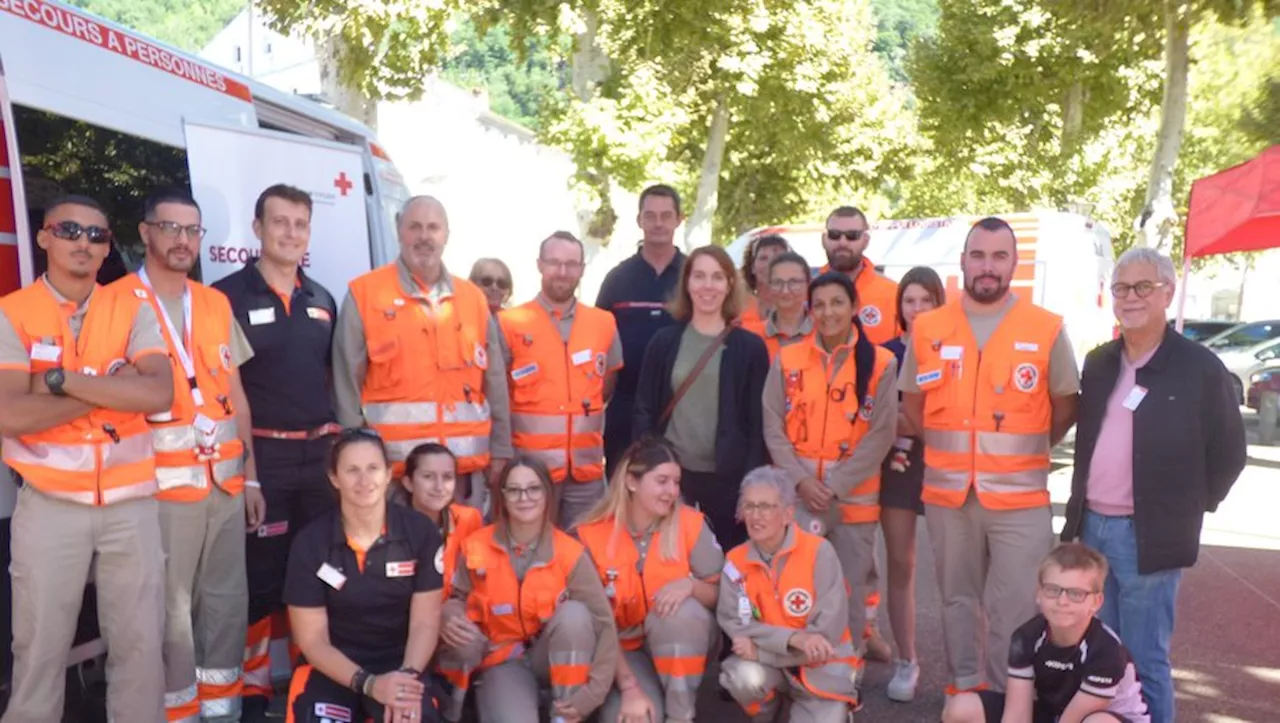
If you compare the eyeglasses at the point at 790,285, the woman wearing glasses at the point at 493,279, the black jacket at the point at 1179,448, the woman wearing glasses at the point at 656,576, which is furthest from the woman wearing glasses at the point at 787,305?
the woman wearing glasses at the point at 493,279

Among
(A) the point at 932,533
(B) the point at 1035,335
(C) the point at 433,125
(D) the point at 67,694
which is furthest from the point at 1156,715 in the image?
(C) the point at 433,125

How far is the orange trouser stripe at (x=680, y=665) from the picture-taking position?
483 cm

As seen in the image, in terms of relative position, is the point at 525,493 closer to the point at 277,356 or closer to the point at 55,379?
the point at 277,356

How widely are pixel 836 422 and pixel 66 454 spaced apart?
3.13 metres

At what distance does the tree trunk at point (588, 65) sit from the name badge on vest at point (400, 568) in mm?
13228

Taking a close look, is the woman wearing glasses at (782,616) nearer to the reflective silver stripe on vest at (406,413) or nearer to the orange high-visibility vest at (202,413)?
the reflective silver stripe on vest at (406,413)

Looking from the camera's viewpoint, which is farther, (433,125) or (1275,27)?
(433,125)

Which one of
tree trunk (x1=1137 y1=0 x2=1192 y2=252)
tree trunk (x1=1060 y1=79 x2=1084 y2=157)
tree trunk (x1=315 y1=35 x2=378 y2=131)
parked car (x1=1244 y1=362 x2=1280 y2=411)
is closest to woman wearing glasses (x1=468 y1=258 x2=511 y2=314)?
tree trunk (x1=315 y1=35 x2=378 y2=131)

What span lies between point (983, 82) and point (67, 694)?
852 inches

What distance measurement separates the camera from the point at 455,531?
4.98 metres

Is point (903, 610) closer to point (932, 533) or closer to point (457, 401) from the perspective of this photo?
point (932, 533)

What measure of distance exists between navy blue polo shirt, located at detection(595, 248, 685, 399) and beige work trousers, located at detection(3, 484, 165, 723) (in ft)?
8.35

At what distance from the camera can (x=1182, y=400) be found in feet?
14.3

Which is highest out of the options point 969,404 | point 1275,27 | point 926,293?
point 1275,27
